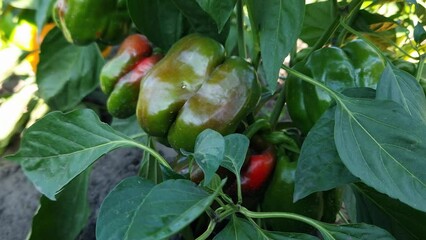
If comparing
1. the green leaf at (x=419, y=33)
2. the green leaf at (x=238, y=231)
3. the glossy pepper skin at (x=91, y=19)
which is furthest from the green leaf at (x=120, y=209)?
the glossy pepper skin at (x=91, y=19)

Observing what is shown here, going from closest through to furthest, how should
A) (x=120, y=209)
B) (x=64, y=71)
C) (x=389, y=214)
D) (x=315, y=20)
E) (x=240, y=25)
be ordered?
(x=120, y=209) → (x=389, y=214) → (x=240, y=25) → (x=315, y=20) → (x=64, y=71)

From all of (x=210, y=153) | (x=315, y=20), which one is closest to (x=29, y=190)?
(x=315, y=20)

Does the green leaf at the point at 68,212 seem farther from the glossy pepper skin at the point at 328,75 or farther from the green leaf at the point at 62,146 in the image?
the glossy pepper skin at the point at 328,75

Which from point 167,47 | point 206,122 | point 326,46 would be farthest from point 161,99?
point 326,46

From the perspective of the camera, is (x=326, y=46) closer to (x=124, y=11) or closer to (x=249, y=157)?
(x=249, y=157)

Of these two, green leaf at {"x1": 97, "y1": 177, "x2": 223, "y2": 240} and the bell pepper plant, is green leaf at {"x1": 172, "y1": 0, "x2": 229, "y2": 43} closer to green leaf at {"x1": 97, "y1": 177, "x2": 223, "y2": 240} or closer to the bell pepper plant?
the bell pepper plant

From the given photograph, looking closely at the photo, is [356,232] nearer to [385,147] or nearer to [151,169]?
[385,147]
